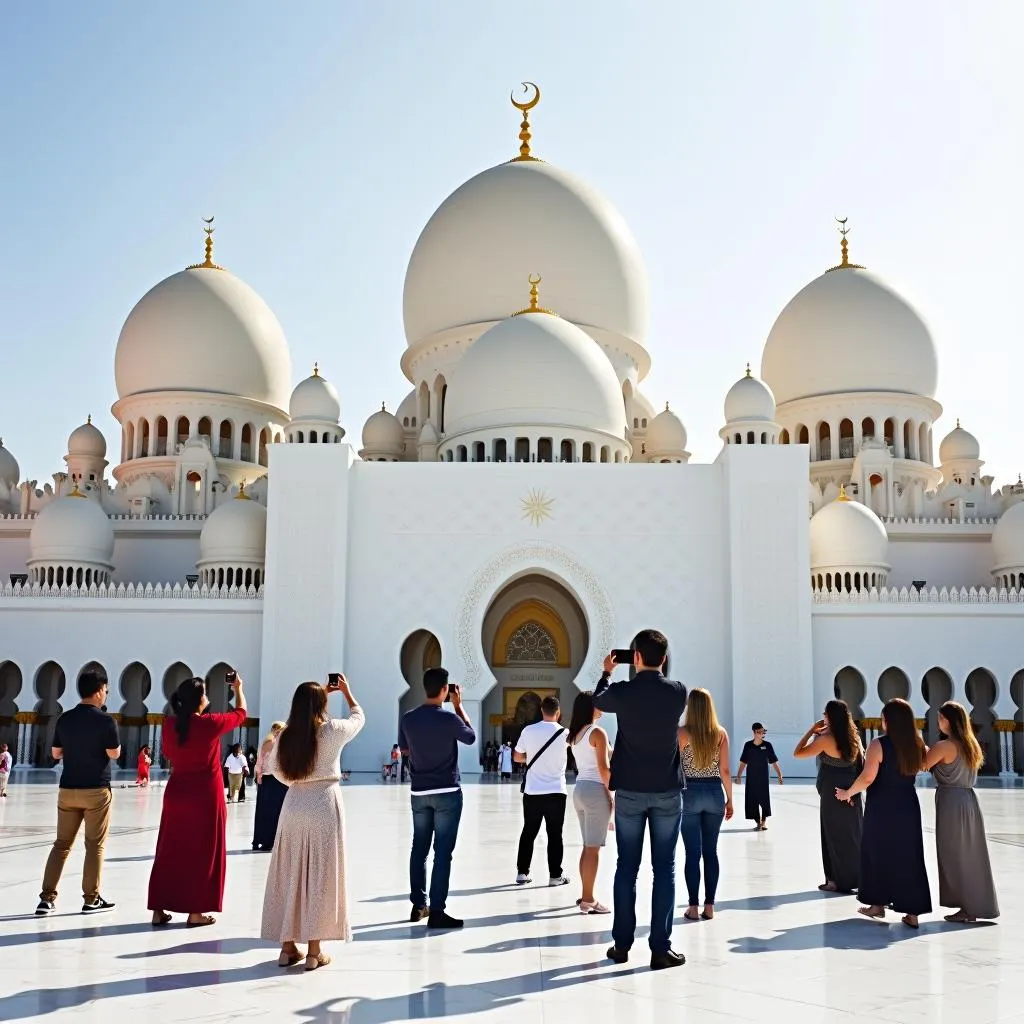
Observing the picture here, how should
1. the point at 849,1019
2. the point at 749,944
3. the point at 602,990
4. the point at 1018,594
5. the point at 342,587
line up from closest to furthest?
the point at 849,1019
the point at 602,990
the point at 749,944
the point at 342,587
the point at 1018,594

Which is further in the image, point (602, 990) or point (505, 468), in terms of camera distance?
point (505, 468)

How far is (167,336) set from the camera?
3023 cm

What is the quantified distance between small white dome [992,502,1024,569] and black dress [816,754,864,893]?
19938 millimetres

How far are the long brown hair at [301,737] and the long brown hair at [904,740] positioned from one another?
9.68 feet

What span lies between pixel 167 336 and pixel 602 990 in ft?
90.7

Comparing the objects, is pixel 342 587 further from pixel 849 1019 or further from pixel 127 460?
pixel 849 1019

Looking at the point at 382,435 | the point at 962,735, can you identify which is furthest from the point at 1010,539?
the point at 962,735

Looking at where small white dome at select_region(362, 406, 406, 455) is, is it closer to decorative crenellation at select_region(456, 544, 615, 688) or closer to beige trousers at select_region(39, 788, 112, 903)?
decorative crenellation at select_region(456, 544, 615, 688)

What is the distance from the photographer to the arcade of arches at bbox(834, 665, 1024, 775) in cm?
2248

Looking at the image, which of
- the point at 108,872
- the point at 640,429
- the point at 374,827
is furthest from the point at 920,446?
the point at 108,872

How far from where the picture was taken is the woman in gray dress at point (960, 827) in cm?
629

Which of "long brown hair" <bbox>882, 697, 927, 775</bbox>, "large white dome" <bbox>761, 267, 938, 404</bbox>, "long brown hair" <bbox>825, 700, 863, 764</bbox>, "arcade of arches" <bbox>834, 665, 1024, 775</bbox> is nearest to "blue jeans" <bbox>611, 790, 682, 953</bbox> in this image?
"long brown hair" <bbox>882, 697, 927, 775</bbox>

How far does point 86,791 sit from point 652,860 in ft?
9.55

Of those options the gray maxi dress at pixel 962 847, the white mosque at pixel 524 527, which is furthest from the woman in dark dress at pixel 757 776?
the white mosque at pixel 524 527
